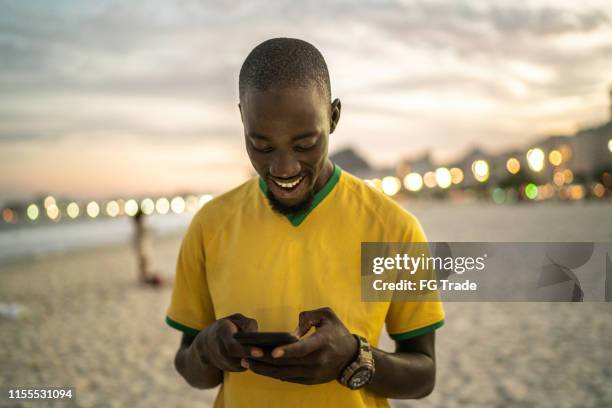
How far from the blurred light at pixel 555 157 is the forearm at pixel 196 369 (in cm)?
8712

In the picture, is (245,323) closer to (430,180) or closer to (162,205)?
(430,180)

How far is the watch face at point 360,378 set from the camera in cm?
147

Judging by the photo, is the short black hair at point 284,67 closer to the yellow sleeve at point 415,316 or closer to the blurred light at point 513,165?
the yellow sleeve at point 415,316

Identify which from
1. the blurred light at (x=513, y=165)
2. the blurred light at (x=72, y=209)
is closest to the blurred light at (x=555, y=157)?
the blurred light at (x=513, y=165)

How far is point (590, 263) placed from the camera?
37.1 ft

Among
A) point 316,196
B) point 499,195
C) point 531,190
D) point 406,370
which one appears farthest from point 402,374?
point 499,195

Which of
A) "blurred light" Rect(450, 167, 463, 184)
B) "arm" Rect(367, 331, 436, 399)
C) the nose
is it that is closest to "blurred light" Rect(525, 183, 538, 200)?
"blurred light" Rect(450, 167, 463, 184)

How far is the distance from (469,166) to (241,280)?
385 feet

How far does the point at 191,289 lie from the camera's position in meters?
1.83

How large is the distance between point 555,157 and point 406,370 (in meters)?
87.2

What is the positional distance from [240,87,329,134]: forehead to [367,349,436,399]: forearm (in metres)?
0.77

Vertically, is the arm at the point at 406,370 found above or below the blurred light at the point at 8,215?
above

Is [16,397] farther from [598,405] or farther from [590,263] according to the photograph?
[590,263]

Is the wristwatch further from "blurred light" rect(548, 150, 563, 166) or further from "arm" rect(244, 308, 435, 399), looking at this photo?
"blurred light" rect(548, 150, 563, 166)
